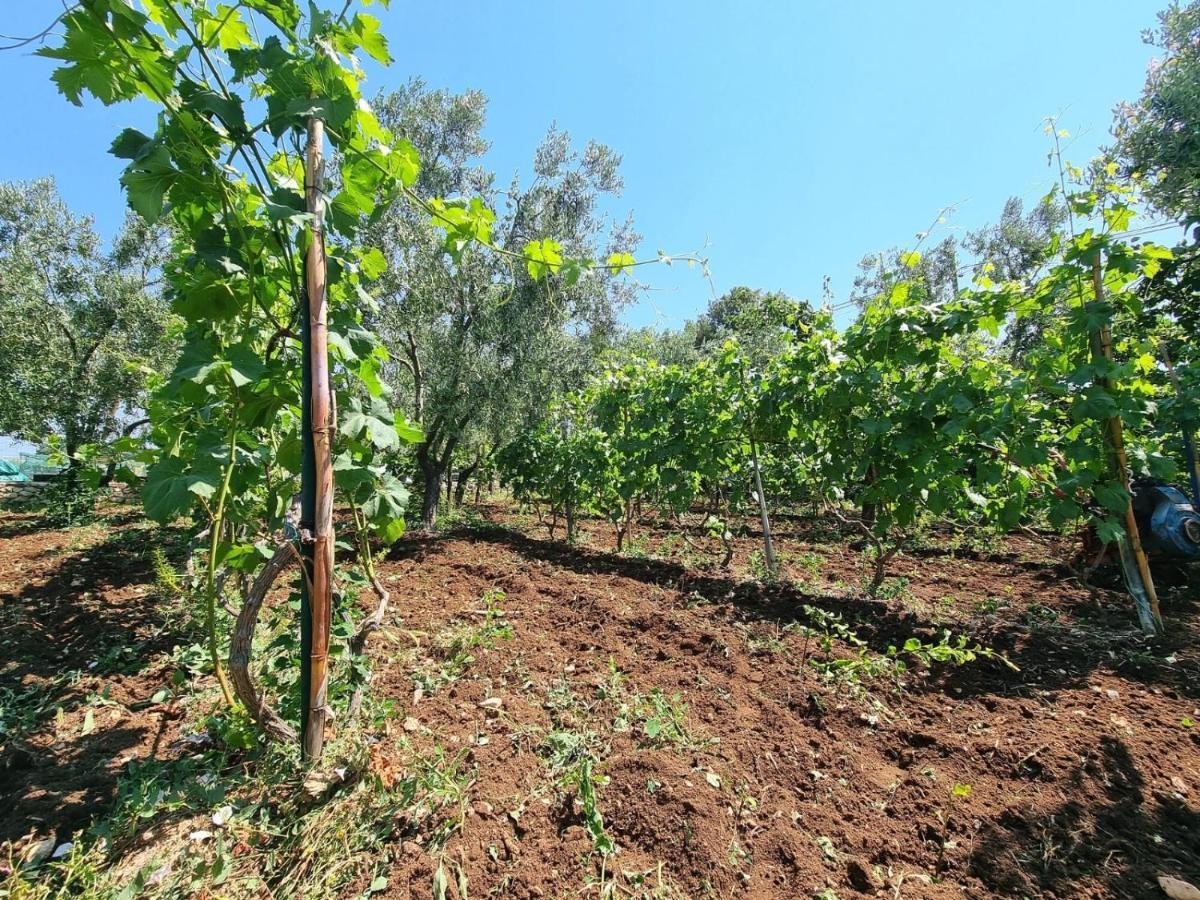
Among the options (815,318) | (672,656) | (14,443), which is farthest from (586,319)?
(14,443)

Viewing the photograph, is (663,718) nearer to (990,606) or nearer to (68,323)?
(990,606)

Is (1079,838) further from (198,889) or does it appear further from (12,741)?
(12,741)

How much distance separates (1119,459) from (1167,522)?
1479mm

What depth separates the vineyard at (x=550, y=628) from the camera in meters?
1.48

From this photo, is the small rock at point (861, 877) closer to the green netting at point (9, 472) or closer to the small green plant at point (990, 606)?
the small green plant at point (990, 606)

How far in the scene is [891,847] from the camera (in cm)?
165

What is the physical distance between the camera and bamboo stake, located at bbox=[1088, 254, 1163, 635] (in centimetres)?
304

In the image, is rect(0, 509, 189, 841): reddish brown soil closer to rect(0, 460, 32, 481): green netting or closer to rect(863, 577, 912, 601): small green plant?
rect(863, 577, 912, 601): small green plant

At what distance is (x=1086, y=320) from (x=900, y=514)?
173cm

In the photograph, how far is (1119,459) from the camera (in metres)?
3.11

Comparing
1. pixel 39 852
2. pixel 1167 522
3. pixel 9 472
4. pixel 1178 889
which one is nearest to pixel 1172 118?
pixel 1167 522

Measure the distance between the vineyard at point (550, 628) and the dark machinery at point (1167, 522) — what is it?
29 mm

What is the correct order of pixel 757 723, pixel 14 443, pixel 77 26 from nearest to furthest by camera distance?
pixel 77 26 → pixel 757 723 → pixel 14 443

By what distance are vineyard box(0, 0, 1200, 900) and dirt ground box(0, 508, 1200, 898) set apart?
0.7 inches
